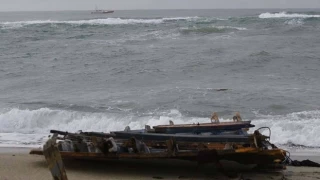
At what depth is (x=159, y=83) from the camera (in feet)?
61.1

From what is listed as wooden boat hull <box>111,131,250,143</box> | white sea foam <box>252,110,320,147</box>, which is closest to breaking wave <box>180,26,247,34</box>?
white sea foam <box>252,110,320,147</box>

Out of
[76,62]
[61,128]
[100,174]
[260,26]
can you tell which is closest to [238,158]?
[100,174]

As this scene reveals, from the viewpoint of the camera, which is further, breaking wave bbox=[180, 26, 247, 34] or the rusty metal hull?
breaking wave bbox=[180, 26, 247, 34]

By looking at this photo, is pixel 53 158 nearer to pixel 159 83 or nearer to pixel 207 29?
pixel 159 83

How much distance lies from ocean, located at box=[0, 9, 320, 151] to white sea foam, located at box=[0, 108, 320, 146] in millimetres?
27

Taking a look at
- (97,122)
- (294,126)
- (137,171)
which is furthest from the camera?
(97,122)

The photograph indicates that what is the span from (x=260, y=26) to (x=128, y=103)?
28343 mm

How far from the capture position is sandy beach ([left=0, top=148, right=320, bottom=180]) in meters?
7.67

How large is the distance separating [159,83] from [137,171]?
10.8 m

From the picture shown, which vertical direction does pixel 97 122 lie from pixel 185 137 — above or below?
below

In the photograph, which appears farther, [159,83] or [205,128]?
[159,83]

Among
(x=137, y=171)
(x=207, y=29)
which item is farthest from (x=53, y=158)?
(x=207, y=29)

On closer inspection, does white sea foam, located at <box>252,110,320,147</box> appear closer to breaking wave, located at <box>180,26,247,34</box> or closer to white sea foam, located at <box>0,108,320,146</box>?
white sea foam, located at <box>0,108,320,146</box>

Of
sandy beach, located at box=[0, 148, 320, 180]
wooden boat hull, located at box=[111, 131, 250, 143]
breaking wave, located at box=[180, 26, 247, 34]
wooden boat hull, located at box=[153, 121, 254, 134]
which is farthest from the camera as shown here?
breaking wave, located at box=[180, 26, 247, 34]
